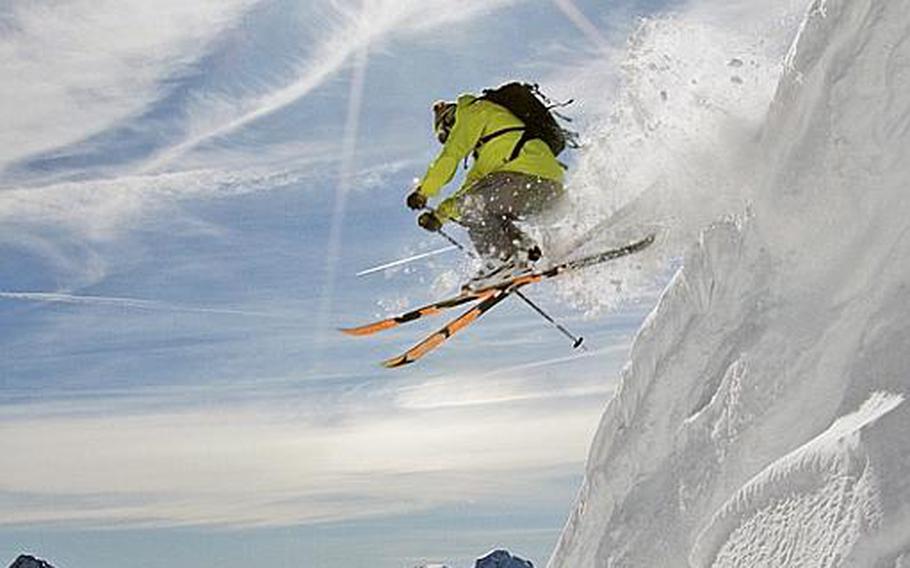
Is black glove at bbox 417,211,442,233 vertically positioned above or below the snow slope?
above

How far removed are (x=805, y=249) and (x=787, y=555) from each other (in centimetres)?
169

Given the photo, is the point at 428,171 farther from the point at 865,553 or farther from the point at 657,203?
the point at 865,553

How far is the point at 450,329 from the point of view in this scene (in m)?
12.1

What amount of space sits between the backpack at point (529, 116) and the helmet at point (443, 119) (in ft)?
1.03

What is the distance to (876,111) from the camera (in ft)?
17.1

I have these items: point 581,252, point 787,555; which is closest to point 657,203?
point 581,252

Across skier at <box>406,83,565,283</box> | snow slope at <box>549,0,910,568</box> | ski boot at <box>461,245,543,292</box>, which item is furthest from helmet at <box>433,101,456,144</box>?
snow slope at <box>549,0,910,568</box>

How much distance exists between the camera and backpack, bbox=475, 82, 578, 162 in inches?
424

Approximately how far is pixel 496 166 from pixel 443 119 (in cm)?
69

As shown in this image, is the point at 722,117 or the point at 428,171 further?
the point at 428,171

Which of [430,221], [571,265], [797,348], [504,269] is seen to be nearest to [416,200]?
[430,221]

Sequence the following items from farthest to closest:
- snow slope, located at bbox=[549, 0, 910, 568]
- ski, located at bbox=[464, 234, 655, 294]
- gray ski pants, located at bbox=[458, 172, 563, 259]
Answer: gray ski pants, located at bbox=[458, 172, 563, 259] → ski, located at bbox=[464, 234, 655, 294] → snow slope, located at bbox=[549, 0, 910, 568]

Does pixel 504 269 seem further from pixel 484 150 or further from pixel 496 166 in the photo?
pixel 484 150

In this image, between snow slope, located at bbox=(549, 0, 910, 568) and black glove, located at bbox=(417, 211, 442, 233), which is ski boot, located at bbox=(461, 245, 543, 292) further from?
snow slope, located at bbox=(549, 0, 910, 568)
